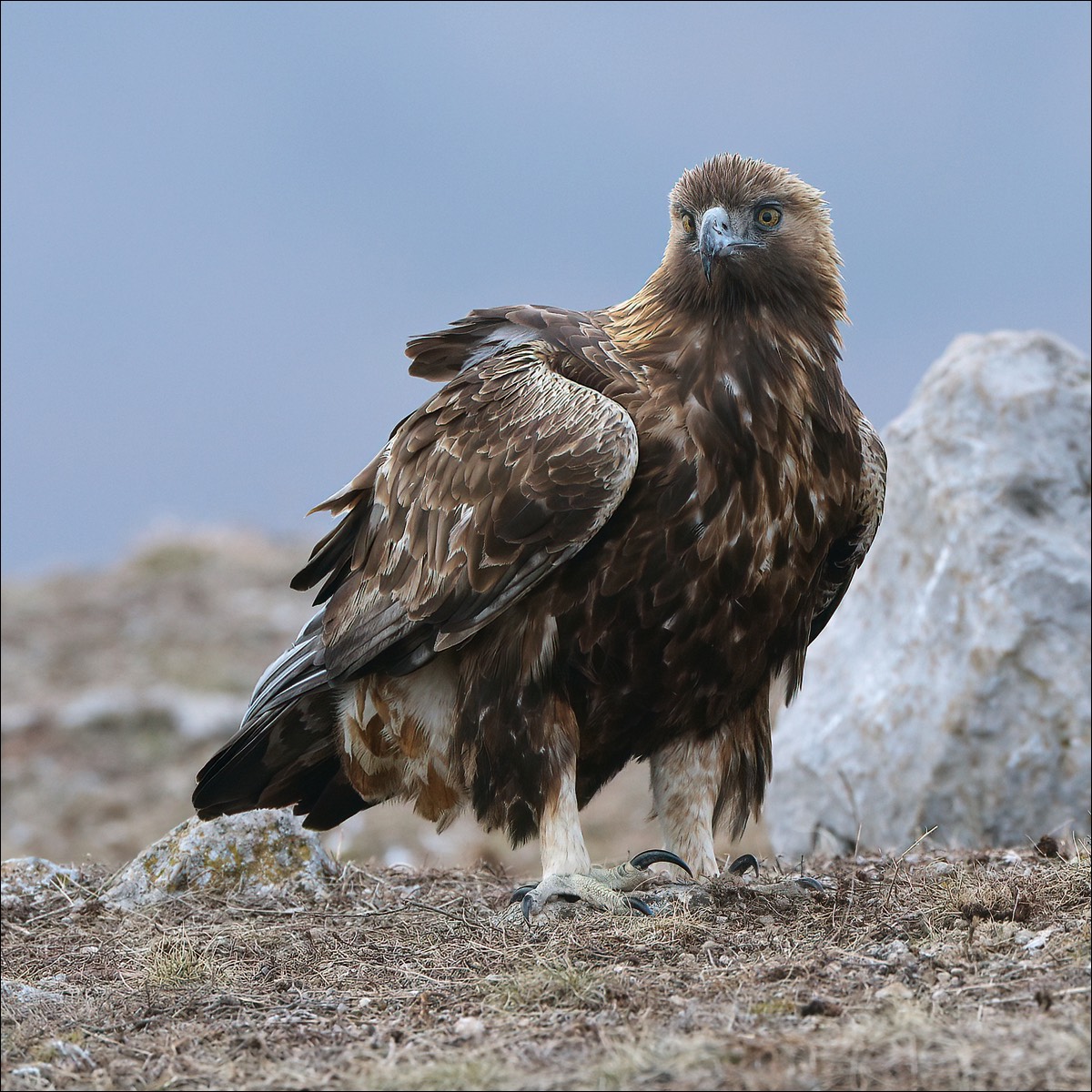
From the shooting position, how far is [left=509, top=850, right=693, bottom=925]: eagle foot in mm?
5262

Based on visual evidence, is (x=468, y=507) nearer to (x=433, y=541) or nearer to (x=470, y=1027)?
(x=433, y=541)

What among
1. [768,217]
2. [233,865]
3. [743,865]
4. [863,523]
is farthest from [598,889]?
[768,217]

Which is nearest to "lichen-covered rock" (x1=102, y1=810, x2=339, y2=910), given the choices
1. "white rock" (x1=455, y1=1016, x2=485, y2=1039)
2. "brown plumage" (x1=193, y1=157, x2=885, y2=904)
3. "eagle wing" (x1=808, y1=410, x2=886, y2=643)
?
"brown plumage" (x1=193, y1=157, x2=885, y2=904)

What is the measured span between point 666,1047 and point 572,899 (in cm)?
197

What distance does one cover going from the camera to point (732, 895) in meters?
5.40

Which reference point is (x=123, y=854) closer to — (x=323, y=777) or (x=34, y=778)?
(x=34, y=778)

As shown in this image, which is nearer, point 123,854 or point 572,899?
point 572,899

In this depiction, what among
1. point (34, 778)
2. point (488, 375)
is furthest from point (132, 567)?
point (488, 375)

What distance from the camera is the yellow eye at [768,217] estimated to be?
18.5 feet

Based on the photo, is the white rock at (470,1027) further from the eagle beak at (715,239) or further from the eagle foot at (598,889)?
the eagle beak at (715,239)

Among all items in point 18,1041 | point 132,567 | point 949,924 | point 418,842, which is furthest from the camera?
point 132,567

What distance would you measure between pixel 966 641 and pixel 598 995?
15.1 feet

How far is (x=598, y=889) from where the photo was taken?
5.34 m

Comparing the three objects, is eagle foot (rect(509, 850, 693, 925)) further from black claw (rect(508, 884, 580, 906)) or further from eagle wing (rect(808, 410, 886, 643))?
eagle wing (rect(808, 410, 886, 643))
